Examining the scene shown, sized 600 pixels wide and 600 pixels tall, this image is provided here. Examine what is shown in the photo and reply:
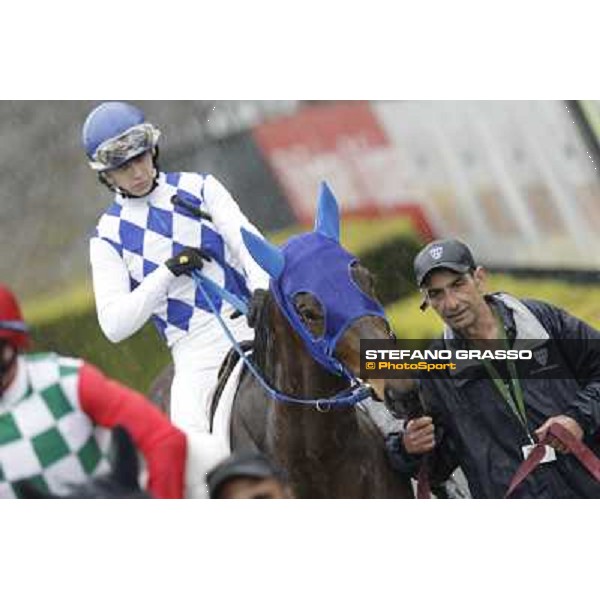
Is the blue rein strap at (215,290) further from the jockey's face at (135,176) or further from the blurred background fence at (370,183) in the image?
the jockey's face at (135,176)

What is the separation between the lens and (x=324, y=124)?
4.92 metres

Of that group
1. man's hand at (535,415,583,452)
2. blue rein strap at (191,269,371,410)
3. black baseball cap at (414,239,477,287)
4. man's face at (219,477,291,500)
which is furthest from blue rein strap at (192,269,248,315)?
man's face at (219,477,291,500)

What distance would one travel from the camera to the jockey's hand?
4.81m

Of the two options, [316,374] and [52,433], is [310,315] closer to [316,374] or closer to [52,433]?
[316,374]

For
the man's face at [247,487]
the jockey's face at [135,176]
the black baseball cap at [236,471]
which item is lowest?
the man's face at [247,487]

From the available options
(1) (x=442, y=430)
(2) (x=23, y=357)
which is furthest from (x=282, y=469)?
(2) (x=23, y=357)

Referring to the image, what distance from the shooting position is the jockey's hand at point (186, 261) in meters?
4.81

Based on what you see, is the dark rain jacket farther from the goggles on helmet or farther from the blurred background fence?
the goggles on helmet

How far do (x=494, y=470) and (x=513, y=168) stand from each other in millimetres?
1020

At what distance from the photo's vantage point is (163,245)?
4.87m

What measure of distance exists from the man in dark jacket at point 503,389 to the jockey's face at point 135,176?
0.95 metres

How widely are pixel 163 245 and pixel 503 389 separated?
124cm

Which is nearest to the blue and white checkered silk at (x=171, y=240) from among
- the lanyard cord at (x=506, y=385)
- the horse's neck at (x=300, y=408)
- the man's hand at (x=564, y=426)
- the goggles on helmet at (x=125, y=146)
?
the goggles on helmet at (x=125, y=146)

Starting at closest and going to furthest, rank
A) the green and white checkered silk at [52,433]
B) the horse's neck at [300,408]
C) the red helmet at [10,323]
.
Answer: the red helmet at [10,323]
the green and white checkered silk at [52,433]
the horse's neck at [300,408]
